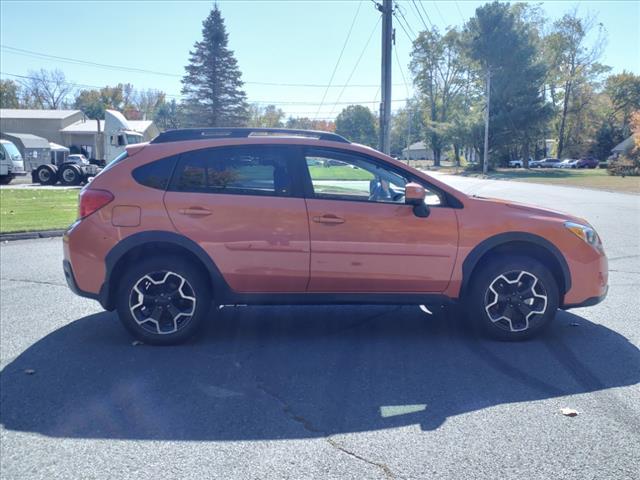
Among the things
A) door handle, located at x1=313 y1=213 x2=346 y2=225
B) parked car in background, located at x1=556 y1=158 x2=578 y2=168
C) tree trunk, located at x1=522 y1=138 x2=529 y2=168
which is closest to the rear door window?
door handle, located at x1=313 y1=213 x2=346 y2=225

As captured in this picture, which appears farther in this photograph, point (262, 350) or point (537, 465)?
point (262, 350)

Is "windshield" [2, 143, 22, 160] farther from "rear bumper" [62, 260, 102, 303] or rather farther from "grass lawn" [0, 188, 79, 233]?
"rear bumper" [62, 260, 102, 303]

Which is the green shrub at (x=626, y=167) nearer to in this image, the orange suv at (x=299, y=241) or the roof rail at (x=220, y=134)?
the orange suv at (x=299, y=241)

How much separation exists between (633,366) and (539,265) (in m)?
1.10

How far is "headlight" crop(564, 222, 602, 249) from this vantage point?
17.5 ft

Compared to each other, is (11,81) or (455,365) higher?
(11,81)

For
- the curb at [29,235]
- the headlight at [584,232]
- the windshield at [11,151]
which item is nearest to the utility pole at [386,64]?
the curb at [29,235]

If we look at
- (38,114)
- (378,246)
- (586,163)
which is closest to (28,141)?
(38,114)

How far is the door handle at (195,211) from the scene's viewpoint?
16.6 feet

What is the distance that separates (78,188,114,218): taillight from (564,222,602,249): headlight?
410 cm

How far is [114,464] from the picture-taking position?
10.6ft

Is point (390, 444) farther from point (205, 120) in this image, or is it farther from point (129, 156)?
point (205, 120)

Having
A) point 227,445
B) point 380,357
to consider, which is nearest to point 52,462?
point 227,445

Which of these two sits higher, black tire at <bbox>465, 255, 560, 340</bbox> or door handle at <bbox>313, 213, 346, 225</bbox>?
door handle at <bbox>313, 213, 346, 225</bbox>
